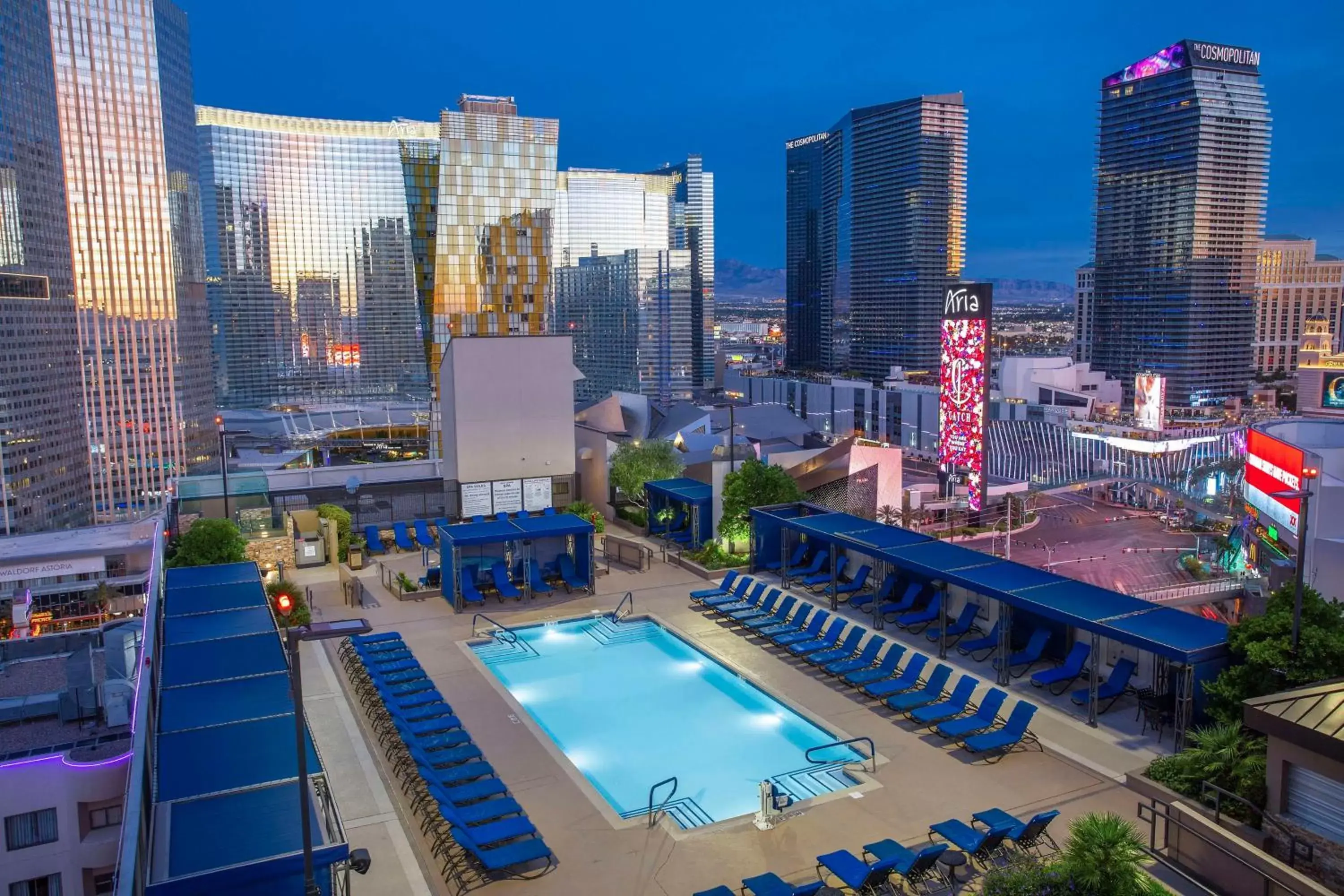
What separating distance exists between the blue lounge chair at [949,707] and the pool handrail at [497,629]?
25.9 ft

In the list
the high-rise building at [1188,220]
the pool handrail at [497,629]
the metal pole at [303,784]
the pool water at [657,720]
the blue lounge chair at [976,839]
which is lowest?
the pool water at [657,720]

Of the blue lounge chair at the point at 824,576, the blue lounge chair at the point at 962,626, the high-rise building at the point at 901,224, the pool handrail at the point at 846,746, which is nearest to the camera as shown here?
the pool handrail at the point at 846,746

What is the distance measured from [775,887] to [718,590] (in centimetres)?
1122

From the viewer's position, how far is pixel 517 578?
21609 mm

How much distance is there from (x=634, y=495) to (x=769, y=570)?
7.83 meters

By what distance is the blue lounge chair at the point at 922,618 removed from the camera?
690 inches

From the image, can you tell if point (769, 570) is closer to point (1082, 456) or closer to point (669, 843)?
point (669, 843)

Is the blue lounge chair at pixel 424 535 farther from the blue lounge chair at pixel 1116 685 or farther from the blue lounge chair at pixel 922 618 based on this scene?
the blue lounge chair at pixel 1116 685

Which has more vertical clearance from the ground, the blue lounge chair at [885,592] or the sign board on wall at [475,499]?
the sign board on wall at [475,499]

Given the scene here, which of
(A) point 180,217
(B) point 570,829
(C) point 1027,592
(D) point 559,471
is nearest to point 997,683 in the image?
(C) point 1027,592

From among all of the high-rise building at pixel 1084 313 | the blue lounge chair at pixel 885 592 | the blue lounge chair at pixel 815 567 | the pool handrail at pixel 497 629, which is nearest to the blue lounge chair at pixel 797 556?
the blue lounge chair at pixel 815 567

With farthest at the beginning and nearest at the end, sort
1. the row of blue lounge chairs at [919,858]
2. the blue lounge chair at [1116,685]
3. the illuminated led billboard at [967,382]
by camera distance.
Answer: the illuminated led billboard at [967,382]
the blue lounge chair at [1116,685]
the row of blue lounge chairs at [919,858]

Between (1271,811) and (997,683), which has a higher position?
(1271,811)

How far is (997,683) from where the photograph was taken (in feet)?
49.5
